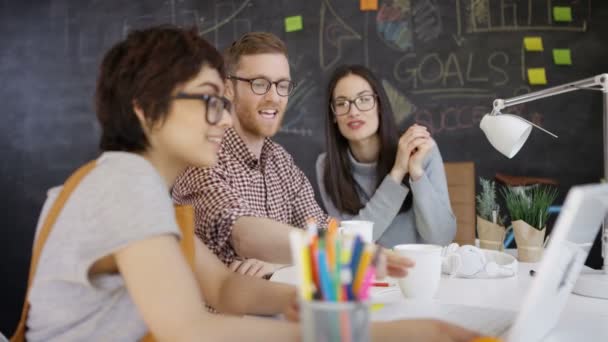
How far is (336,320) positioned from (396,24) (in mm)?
2883

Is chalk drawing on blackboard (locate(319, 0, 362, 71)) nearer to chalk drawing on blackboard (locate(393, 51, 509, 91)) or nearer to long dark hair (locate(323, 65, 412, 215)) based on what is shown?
chalk drawing on blackboard (locate(393, 51, 509, 91))

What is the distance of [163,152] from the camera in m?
0.97

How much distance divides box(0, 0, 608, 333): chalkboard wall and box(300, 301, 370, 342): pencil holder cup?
108 inches

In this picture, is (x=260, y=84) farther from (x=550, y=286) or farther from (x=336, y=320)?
(x=336, y=320)

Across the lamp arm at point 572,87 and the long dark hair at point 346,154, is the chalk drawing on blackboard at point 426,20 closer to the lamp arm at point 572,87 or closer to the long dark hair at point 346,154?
the long dark hair at point 346,154

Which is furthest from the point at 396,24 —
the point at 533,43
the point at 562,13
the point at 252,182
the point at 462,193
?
the point at 252,182

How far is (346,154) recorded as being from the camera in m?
2.30

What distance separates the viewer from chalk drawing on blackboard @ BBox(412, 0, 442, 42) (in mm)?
3184

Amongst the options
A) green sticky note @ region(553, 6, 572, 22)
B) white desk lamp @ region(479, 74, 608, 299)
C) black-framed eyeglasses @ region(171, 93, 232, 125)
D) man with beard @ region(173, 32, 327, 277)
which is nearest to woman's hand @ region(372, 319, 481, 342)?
black-framed eyeglasses @ region(171, 93, 232, 125)

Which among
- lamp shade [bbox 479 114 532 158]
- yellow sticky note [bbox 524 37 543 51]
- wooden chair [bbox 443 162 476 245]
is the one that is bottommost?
wooden chair [bbox 443 162 476 245]

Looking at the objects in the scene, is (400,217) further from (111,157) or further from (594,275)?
(111,157)

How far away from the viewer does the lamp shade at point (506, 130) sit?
1508mm

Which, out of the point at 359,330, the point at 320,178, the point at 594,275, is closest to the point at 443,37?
the point at 320,178

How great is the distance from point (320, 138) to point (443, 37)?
2.80ft
